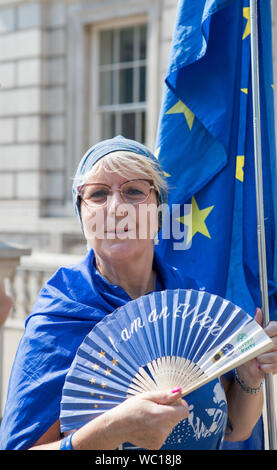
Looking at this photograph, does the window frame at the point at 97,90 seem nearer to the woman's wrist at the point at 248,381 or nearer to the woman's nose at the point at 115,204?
the woman's nose at the point at 115,204

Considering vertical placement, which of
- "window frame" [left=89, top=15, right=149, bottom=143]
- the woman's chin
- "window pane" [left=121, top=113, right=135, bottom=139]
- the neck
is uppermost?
"window frame" [left=89, top=15, right=149, bottom=143]

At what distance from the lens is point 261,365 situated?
171cm

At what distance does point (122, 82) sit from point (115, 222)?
851cm

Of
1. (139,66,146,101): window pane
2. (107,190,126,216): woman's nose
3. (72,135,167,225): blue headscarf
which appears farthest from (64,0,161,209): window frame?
(107,190,126,216): woman's nose

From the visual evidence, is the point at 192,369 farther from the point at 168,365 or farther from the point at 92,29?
the point at 92,29

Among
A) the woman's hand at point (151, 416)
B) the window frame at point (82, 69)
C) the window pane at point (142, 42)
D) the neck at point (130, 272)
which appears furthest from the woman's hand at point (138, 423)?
the window pane at point (142, 42)

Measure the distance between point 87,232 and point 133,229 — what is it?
0.14 metres

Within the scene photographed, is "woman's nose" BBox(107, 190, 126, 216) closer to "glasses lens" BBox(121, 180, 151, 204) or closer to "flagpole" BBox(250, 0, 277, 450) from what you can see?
"glasses lens" BBox(121, 180, 151, 204)

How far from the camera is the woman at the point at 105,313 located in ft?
5.32

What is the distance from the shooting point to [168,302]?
159cm

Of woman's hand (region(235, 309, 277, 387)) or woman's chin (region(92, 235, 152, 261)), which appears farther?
woman's chin (region(92, 235, 152, 261))

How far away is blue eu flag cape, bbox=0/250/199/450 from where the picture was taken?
162 centimetres

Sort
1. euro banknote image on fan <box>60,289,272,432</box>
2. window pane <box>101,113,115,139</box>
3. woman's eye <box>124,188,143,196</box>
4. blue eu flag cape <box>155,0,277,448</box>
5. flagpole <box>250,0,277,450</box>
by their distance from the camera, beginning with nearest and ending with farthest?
euro banknote image on fan <box>60,289,272,432</box>, flagpole <box>250,0,277,450</box>, woman's eye <box>124,188,143,196</box>, blue eu flag cape <box>155,0,277,448</box>, window pane <box>101,113,115,139</box>

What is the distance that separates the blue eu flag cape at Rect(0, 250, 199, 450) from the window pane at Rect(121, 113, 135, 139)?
8.20 m
